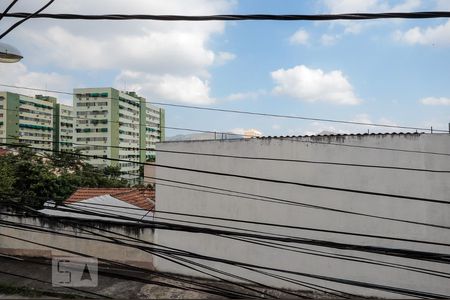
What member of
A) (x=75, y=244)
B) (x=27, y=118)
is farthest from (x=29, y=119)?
(x=75, y=244)

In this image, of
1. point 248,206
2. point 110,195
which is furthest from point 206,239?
point 110,195

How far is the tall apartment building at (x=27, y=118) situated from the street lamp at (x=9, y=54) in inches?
1629

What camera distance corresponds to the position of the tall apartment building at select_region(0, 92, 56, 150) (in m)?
42.8

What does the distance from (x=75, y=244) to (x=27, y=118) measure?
43024mm

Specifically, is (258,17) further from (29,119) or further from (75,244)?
(29,119)

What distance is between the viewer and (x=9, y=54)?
332 cm

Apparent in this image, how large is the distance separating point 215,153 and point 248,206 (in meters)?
1.67

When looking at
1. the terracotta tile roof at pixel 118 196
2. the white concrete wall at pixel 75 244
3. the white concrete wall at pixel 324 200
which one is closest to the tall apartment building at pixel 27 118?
the terracotta tile roof at pixel 118 196

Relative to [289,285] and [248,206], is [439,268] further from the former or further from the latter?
[248,206]

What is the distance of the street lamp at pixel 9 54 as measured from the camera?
10.5 feet

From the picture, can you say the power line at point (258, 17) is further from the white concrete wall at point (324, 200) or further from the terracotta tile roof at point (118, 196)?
the terracotta tile roof at point (118, 196)

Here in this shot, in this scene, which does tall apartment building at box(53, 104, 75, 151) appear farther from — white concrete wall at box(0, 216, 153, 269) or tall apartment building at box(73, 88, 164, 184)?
white concrete wall at box(0, 216, 153, 269)

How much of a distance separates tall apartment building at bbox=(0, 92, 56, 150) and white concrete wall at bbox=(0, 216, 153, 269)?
32.1 m

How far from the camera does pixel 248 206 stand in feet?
33.3
